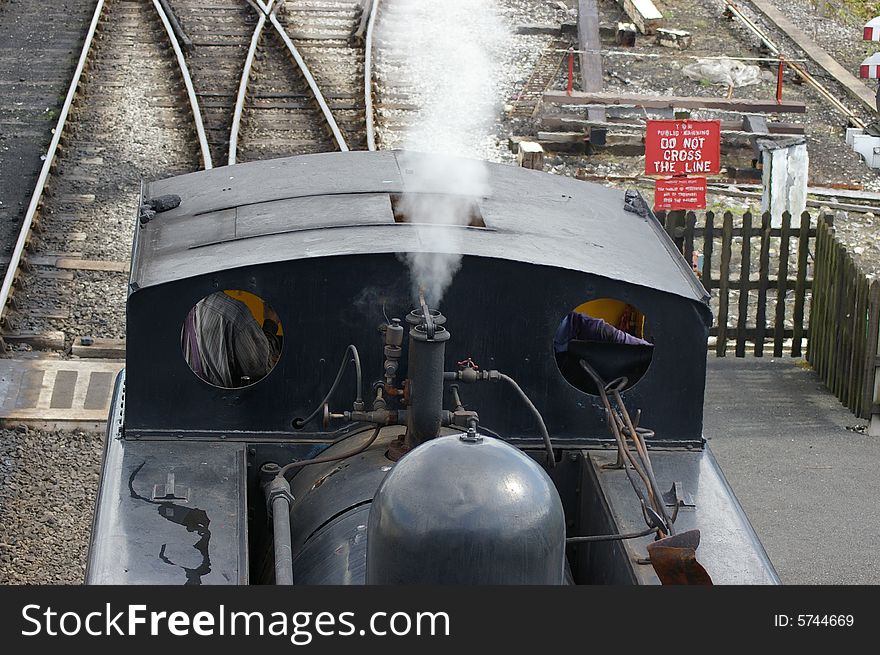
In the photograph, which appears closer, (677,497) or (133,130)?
(677,497)

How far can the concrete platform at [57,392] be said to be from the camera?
826 cm

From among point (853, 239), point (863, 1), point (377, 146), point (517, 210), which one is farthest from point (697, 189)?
point (863, 1)

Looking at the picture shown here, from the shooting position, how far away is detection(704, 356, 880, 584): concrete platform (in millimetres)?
7332

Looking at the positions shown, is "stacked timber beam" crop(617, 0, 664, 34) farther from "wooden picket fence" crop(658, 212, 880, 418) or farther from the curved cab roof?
the curved cab roof

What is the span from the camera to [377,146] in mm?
13453

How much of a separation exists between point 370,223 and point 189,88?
396 inches

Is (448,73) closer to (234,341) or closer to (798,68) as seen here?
(798,68)

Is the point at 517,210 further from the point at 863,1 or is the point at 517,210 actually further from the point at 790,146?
the point at 863,1

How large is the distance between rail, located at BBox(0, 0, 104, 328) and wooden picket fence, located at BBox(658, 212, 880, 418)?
4.88 metres

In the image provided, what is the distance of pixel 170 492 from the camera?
4.71m

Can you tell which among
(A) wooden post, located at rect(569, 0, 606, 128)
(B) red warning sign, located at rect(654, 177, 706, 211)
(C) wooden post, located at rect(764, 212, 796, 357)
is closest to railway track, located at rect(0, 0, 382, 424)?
(A) wooden post, located at rect(569, 0, 606, 128)

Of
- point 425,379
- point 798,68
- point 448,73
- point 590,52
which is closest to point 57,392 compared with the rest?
point 425,379

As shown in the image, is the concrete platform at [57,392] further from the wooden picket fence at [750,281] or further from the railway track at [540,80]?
the railway track at [540,80]

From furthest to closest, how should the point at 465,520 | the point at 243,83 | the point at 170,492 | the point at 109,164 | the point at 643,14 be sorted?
the point at 643,14
the point at 243,83
the point at 109,164
the point at 170,492
the point at 465,520
